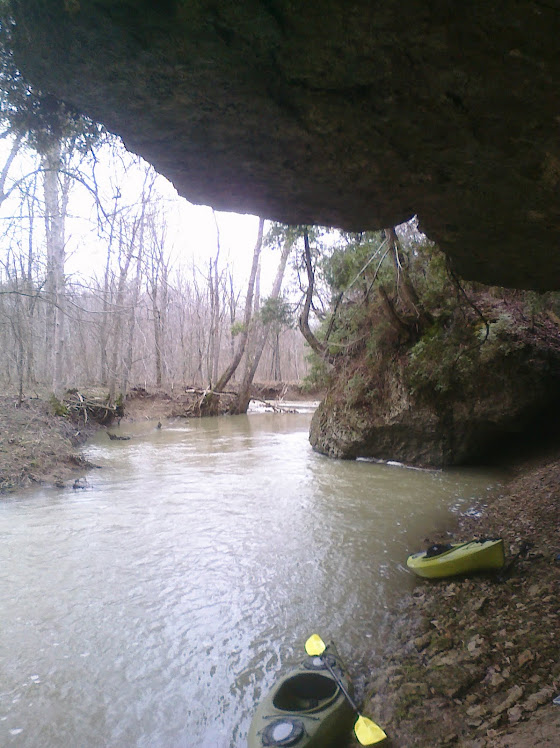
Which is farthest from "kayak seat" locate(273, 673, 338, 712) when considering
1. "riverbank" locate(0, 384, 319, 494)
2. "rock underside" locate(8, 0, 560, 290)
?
"riverbank" locate(0, 384, 319, 494)

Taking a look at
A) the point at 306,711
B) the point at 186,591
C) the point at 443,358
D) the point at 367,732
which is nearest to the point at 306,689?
the point at 306,711

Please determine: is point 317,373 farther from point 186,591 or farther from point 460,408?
point 186,591

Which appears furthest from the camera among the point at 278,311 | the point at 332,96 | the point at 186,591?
the point at 278,311

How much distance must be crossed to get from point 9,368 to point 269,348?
24406 mm

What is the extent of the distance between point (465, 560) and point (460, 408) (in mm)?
5572

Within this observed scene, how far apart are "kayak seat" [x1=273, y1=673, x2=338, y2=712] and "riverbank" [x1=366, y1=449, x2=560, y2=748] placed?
26 centimetres

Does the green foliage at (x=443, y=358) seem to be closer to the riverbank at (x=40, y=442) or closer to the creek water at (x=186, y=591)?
the creek water at (x=186, y=591)

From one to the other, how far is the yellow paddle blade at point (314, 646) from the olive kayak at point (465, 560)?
4.41 ft

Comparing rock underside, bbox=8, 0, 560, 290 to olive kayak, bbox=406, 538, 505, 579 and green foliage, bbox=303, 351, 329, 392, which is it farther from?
green foliage, bbox=303, 351, 329, 392

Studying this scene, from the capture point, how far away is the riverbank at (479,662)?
2.04 metres

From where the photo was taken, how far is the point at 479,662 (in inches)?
101

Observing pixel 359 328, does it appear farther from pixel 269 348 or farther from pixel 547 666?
pixel 269 348

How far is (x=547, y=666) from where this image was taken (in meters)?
2.32

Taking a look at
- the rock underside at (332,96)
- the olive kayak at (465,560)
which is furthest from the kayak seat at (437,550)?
the rock underside at (332,96)
